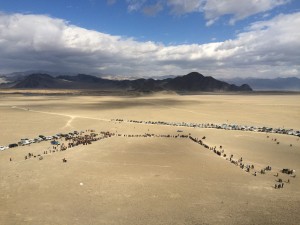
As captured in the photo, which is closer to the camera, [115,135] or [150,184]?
[150,184]

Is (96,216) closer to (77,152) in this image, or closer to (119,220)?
(119,220)

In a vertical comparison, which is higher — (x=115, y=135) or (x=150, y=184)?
(x=115, y=135)

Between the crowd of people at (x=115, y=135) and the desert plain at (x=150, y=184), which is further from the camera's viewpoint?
the crowd of people at (x=115, y=135)

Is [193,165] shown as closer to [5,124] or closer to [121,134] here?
[121,134]

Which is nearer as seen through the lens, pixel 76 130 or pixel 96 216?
pixel 96 216

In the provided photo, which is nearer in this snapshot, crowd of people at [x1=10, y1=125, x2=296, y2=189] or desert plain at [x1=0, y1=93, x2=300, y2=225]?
desert plain at [x1=0, y1=93, x2=300, y2=225]

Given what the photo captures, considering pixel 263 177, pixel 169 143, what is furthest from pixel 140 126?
pixel 263 177

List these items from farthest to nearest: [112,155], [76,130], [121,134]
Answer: [76,130] < [121,134] < [112,155]

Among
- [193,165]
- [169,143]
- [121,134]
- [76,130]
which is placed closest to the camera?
[193,165]

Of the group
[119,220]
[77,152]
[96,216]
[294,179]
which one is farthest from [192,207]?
[77,152]
